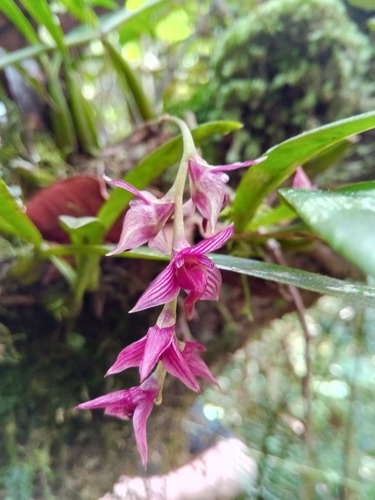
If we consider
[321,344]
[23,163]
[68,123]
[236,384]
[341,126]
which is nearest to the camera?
[341,126]

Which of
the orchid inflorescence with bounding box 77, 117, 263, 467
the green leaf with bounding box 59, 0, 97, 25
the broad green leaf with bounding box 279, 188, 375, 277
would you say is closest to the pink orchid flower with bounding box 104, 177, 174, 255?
the orchid inflorescence with bounding box 77, 117, 263, 467

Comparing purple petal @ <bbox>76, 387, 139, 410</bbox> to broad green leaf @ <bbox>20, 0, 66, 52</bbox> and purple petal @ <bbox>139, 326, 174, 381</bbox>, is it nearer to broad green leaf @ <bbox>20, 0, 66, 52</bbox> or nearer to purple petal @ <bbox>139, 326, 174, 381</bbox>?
purple petal @ <bbox>139, 326, 174, 381</bbox>

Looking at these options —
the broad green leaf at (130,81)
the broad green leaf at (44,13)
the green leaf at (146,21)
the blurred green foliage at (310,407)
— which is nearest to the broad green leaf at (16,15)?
the broad green leaf at (44,13)

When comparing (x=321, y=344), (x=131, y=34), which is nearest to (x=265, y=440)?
(x=321, y=344)

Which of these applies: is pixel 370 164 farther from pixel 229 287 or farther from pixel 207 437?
pixel 207 437

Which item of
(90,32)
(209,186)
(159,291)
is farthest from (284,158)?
(90,32)

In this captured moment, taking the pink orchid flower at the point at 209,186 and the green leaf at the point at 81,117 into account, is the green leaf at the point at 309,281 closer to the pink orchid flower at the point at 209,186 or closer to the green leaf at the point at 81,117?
the pink orchid flower at the point at 209,186

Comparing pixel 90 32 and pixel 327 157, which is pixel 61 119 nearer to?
pixel 90 32
